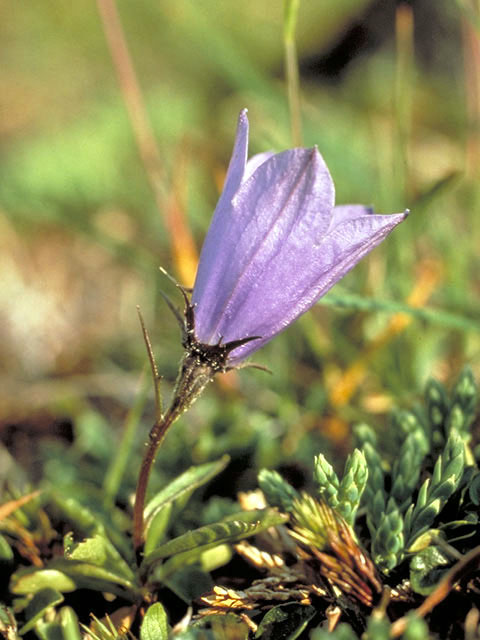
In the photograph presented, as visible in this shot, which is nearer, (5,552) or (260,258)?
(260,258)

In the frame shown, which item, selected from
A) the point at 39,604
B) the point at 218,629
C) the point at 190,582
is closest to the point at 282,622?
the point at 218,629

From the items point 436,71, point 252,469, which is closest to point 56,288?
point 252,469

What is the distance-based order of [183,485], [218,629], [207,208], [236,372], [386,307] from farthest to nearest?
1. [207,208]
2. [236,372]
3. [386,307]
4. [183,485]
5. [218,629]

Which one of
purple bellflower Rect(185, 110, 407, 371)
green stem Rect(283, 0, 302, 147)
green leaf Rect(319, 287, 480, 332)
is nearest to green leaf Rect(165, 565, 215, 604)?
purple bellflower Rect(185, 110, 407, 371)

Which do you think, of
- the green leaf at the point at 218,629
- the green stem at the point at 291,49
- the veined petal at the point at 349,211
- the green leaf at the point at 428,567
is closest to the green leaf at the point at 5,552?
the green leaf at the point at 218,629

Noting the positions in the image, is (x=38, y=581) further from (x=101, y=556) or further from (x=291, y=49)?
(x=291, y=49)

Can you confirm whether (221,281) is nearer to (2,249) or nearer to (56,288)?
(56,288)
